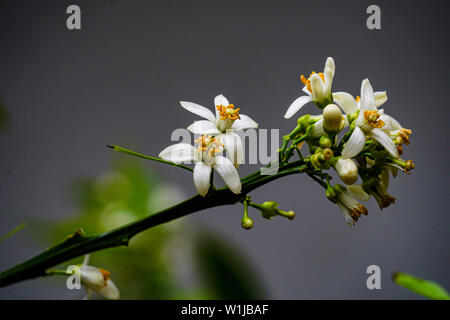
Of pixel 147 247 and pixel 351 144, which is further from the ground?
pixel 351 144

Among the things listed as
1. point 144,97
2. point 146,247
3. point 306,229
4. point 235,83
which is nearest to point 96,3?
point 144,97

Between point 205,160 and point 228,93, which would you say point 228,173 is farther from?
point 228,93

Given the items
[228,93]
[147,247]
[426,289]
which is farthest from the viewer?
[228,93]

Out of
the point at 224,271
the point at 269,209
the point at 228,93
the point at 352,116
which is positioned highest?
the point at 228,93

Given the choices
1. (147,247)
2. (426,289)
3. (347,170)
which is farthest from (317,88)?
(147,247)

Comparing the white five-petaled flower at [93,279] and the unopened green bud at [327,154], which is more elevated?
the unopened green bud at [327,154]

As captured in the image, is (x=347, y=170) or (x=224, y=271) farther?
(x=224, y=271)

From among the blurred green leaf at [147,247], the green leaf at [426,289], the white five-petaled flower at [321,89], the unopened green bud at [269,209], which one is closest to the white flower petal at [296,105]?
the white five-petaled flower at [321,89]

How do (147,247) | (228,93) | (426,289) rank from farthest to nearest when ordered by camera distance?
(228,93)
(147,247)
(426,289)

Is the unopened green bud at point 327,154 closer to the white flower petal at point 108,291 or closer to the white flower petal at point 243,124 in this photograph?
the white flower petal at point 243,124
